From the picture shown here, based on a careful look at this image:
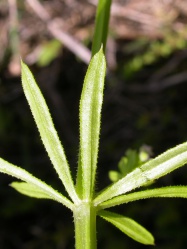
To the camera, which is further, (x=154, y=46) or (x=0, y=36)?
(x=0, y=36)

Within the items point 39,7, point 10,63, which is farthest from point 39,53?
point 39,7

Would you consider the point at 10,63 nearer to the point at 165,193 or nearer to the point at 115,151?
the point at 115,151

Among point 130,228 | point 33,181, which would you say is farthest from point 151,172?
point 33,181

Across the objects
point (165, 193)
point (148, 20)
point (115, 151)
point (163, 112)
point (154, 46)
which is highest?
point (148, 20)

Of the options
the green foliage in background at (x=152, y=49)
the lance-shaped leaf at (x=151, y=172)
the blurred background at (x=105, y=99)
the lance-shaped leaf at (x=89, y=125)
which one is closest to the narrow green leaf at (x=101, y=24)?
the lance-shaped leaf at (x=89, y=125)

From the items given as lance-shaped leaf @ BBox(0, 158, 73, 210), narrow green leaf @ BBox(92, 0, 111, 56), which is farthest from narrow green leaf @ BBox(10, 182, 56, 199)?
narrow green leaf @ BBox(92, 0, 111, 56)

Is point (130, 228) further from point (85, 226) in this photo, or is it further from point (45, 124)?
point (45, 124)
